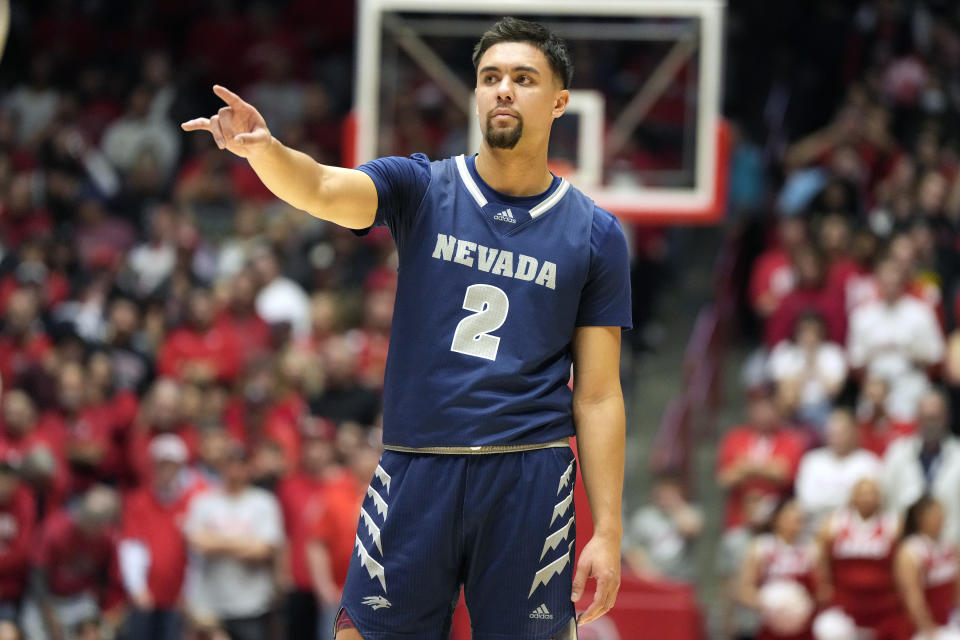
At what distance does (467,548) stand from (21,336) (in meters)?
8.47

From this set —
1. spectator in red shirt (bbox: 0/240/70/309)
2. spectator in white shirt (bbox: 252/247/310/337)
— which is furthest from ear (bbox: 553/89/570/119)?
spectator in red shirt (bbox: 0/240/70/309)

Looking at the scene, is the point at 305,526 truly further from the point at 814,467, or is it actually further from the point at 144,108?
the point at 144,108

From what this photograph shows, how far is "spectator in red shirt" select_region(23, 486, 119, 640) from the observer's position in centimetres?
962

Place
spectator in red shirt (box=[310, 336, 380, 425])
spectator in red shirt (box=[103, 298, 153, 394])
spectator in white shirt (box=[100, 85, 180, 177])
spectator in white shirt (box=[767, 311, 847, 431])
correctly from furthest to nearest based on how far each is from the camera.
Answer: spectator in white shirt (box=[100, 85, 180, 177]) → spectator in red shirt (box=[103, 298, 153, 394]) → spectator in white shirt (box=[767, 311, 847, 431]) → spectator in red shirt (box=[310, 336, 380, 425])

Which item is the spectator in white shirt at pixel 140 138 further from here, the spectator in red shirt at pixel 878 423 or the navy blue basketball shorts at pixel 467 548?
the navy blue basketball shorts at pixel 467 548

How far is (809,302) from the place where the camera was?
11.8 meters

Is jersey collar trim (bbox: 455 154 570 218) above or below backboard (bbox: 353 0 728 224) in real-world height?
A: below

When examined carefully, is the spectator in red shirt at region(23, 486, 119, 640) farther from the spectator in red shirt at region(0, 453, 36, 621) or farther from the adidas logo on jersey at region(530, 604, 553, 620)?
the adidas logo on jersey at region(530, 604, 553, 620)

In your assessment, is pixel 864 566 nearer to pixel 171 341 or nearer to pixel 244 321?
pixel 244 321

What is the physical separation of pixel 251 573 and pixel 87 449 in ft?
5.26

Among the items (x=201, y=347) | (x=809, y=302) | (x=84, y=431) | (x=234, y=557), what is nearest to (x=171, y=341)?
(x=201, y=347)

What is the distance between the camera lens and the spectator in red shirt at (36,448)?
10.1 m

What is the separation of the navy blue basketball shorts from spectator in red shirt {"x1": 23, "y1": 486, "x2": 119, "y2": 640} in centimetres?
620

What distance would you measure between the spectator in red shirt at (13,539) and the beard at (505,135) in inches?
267
